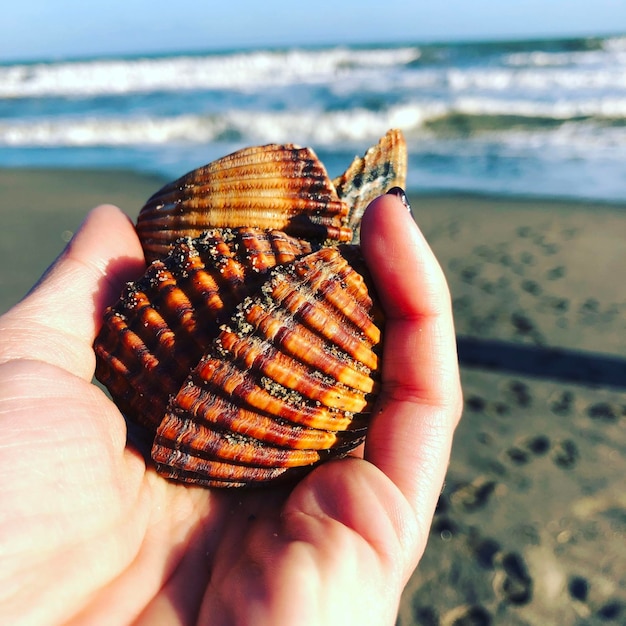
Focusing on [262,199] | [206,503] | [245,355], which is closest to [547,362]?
[262,199]

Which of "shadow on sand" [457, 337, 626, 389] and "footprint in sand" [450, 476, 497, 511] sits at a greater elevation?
"shadow on sand" [457, 337, 626, 389]

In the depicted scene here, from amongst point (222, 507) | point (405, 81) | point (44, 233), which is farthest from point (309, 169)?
point (405, 81)

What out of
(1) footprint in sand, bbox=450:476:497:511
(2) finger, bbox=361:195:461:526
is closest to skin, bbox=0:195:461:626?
(2) finger, bbox=361:195:461:526

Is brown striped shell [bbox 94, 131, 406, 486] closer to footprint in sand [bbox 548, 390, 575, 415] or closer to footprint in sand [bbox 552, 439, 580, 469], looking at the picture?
footprint in sand [bbox 552, 439, 580, 469]

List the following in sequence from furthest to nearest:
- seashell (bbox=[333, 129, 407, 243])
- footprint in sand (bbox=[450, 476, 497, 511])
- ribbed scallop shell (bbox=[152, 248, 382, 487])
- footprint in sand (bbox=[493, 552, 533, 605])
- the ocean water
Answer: the ocean water
footprint in sand (bbox=[450, 476, 497, 511])
footprint in sand (bbox=[493, 552, 533, 605])
seashell (bbox=[333, 129, 407, 243])
ribbed scallop shell (bbox=[152, 248, 382, 487])

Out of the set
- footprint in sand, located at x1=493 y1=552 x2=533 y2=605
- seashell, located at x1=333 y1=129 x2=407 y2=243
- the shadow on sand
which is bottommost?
footprint in sand, located at x1=493 y1=552 x2=533 y2=605
